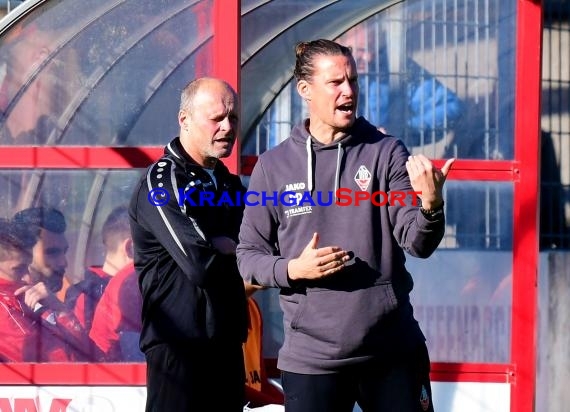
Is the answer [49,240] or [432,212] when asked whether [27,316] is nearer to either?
[49,240]

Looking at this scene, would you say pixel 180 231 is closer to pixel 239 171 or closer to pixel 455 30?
pixel 239 171

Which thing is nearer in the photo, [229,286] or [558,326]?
[229,286]

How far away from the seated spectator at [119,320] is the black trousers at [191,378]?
45.9 inches

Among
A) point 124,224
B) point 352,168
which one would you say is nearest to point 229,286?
point 352,168

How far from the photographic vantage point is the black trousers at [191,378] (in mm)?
4293

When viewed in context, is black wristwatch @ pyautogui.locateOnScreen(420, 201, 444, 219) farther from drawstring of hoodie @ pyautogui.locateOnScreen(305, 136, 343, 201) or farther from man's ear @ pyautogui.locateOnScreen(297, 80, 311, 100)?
man's ear @ pyautogui.locateOnScreen(297, 80, 311, 100)

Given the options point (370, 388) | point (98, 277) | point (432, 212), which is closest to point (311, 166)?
point (432, 212)

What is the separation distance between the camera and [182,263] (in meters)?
4.19

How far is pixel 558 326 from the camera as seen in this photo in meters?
6.66

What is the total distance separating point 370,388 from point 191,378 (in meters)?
0.90

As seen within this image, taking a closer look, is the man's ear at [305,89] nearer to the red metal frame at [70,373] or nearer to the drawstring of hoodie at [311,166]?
the drawstring of hoodie at [311,166]

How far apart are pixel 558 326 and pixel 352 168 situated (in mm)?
3344

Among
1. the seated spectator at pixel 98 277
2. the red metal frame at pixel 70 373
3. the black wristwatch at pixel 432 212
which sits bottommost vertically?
the red metal frame at pixel 70 373

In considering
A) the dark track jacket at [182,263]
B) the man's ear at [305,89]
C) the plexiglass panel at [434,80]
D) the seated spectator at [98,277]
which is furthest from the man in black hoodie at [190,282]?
the plexiglass panel at [434,80]
